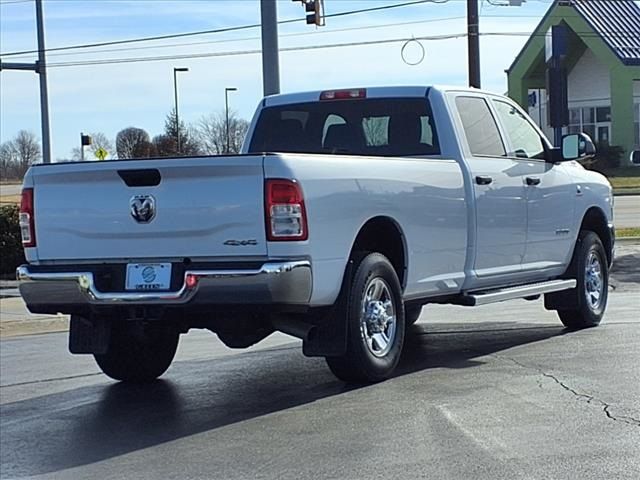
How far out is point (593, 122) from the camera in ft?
201

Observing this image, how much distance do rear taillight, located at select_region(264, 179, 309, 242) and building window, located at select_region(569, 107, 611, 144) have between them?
5469cm

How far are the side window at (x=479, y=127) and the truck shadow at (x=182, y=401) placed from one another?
169cm

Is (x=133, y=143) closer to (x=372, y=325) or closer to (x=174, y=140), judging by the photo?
(x=174, y=140)

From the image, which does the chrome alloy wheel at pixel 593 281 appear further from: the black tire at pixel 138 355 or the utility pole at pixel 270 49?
the utility pole at pixel 270 49

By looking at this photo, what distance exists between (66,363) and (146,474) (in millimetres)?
4866

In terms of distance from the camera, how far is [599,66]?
60.6m

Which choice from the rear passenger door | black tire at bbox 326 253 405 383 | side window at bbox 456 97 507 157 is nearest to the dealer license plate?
black tire at bbox 326 253 405 383

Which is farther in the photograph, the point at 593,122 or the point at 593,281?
the point at 593,122

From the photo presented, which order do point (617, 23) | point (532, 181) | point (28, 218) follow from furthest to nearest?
point (617, 23) → point (532, 181) → point (28, 218)

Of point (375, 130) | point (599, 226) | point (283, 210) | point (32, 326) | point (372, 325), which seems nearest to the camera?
point (283, 210)

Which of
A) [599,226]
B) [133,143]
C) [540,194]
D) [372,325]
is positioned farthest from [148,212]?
[133,143]

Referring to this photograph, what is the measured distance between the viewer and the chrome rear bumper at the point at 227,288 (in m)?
6.89

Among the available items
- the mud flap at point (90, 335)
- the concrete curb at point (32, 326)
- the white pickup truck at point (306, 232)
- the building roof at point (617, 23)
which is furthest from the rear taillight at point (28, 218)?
the building roof at point (617, 23)

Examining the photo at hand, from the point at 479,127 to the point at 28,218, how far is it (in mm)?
3848
